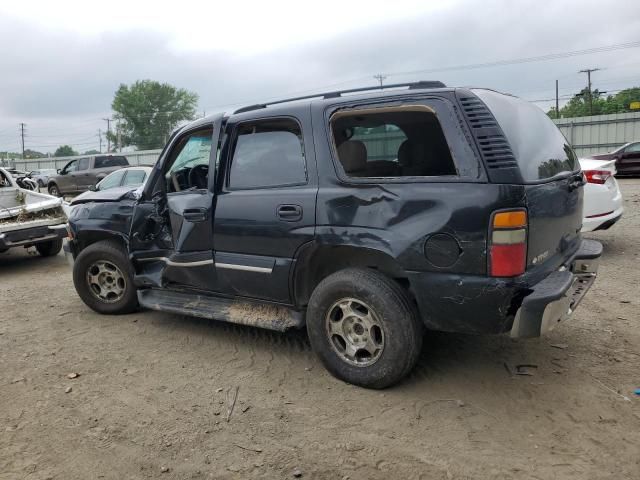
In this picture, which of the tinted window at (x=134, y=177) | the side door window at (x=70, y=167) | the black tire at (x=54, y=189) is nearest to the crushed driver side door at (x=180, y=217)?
the tinted window at (x=134, y=177)

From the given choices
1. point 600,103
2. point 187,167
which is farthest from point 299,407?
point 600,103

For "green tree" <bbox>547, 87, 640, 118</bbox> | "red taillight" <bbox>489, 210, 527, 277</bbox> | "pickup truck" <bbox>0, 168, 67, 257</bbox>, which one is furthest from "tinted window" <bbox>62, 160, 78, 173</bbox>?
"green tree" <bbox>547, 87, 640, 118</bbox>

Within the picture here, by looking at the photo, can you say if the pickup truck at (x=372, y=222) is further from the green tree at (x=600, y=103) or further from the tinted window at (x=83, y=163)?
the green tree at (x=600, y=103)

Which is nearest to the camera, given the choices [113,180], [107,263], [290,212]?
[290,212]

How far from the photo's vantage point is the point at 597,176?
665 cm

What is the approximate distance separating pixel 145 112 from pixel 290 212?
Answer: 266ft

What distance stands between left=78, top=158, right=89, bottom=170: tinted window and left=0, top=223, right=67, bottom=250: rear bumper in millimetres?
14656

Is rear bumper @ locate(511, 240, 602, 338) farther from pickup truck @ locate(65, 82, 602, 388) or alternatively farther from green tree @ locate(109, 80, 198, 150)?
green tree @ locate(109, 80, 198, 150)

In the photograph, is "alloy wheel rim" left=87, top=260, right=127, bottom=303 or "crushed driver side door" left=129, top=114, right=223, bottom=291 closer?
"crushed driver side door" left=129, top=114, right=223, bottom=291

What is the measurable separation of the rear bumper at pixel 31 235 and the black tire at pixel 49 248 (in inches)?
33.5

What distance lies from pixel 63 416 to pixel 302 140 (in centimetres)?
241

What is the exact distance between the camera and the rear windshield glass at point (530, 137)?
10.2ft

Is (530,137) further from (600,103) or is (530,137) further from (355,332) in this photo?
(600,103)

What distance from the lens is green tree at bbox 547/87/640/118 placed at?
5797cm
